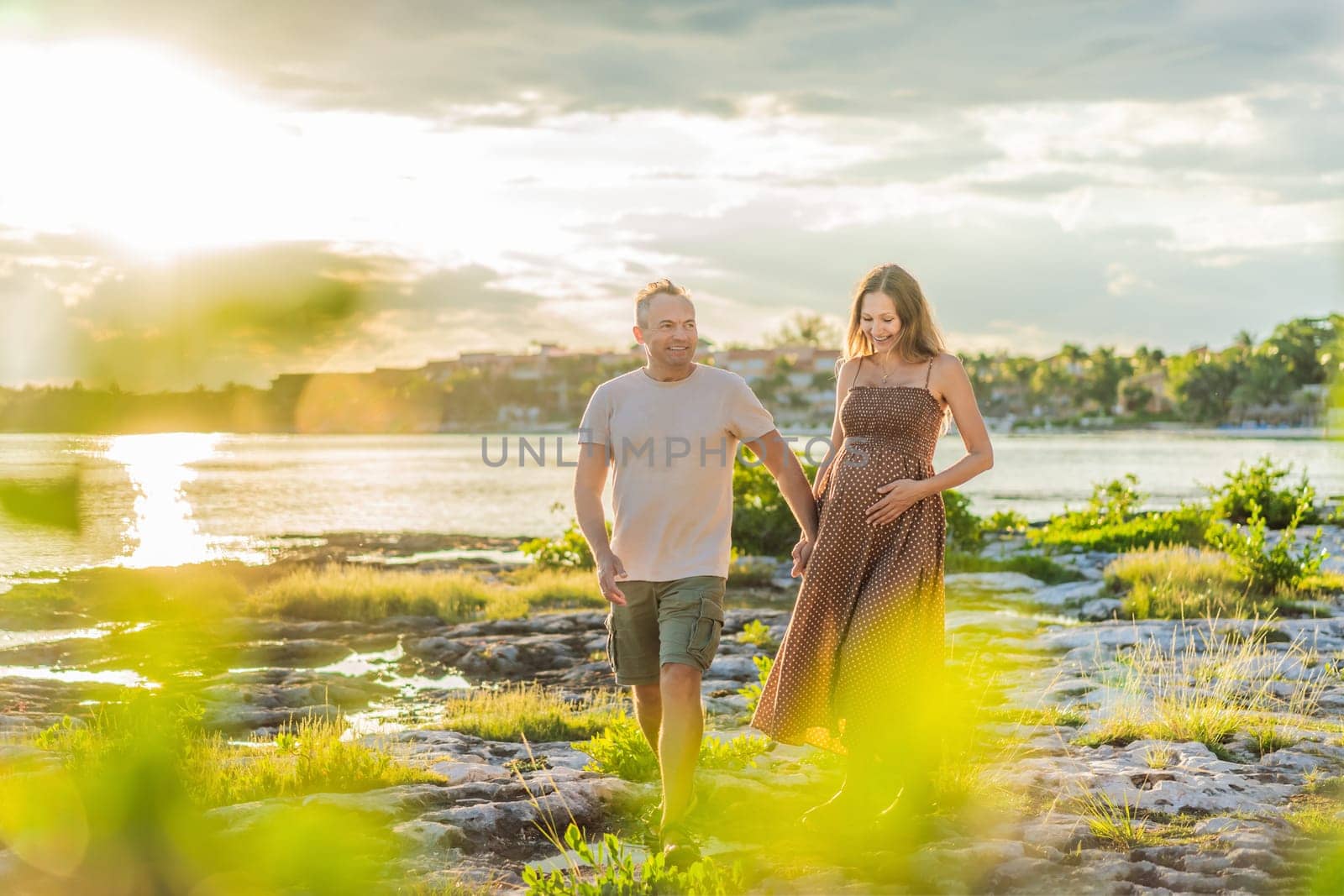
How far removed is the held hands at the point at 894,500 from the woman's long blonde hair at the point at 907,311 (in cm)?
52

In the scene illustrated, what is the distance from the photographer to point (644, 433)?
15.1 ft

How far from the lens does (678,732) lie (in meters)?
4.45

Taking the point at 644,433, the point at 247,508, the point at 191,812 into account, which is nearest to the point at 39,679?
the point at 191,812

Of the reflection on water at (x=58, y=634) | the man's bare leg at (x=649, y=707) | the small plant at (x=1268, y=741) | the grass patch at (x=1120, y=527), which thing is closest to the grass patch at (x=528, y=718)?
the man's bare leg at (x=649, y=707)

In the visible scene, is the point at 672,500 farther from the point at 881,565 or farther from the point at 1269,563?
the point at 1269,563

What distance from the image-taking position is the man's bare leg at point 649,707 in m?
4.83

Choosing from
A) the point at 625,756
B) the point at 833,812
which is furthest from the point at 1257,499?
the point at 833,812

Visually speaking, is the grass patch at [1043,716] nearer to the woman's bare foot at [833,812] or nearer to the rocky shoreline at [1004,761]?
the rocky shoreline at [1004,761]

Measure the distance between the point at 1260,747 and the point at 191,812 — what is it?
17.0 ft

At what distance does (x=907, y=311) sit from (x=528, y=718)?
412 cm

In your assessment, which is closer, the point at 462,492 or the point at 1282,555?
the point at 1282,555

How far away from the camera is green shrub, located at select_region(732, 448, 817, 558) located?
18.0 m

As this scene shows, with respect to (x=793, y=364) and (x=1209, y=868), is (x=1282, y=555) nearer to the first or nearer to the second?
(x=1209, y=868)

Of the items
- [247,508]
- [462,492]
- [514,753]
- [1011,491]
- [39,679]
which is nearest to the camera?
[514,753]
